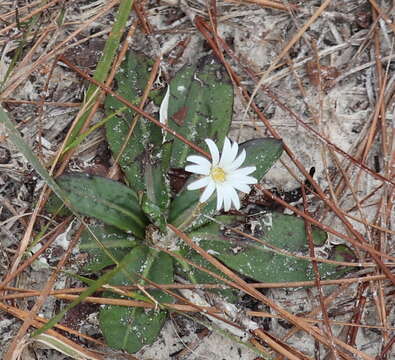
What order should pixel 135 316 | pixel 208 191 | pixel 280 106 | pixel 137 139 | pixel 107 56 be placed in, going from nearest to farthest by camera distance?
pixel 208 191
pixel 135 316
pixel 107 56
pixel 137 139
pixel 280 106

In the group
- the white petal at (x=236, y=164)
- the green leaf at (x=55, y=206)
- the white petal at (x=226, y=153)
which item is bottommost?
the green leaf at (x=55, y=206)

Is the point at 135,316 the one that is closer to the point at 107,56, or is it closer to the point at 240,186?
the point at 240,186

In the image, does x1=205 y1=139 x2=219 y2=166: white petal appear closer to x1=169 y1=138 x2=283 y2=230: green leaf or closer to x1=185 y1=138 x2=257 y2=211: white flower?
x1=185 y1=138 x2=257 y2=211: white flower

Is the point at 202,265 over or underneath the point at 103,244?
underneath

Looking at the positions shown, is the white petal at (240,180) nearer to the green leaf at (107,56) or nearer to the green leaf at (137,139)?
the green leaf at (137,139)

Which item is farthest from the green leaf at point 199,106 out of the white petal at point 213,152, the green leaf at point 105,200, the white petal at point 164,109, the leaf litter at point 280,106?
the white petal at point 213,152

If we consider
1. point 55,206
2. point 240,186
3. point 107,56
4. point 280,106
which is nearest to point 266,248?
point 240,186
